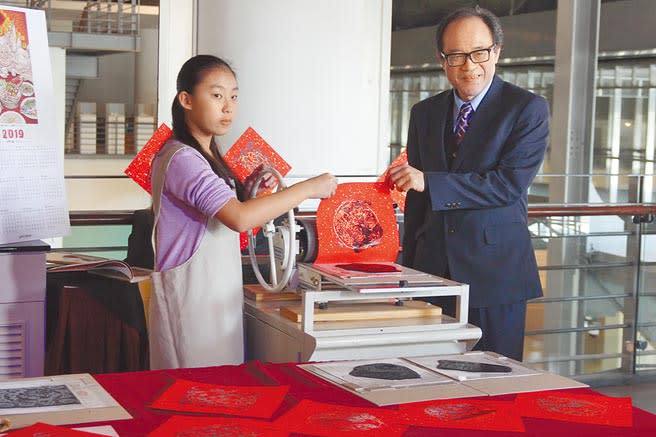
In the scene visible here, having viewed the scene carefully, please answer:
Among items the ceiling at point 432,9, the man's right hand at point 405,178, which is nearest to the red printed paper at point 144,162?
the man's right hand at point 405,178

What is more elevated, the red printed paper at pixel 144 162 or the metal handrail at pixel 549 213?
the red printed paper at pixel 144 162

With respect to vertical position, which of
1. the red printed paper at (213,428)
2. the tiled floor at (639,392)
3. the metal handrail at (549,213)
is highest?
the metal handrail at (549,213)

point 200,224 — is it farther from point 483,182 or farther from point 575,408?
point 575,408

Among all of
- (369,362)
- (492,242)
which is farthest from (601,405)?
(492,242)

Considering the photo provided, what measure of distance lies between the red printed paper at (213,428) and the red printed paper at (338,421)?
0.10ft

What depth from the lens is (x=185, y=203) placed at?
2.13 m

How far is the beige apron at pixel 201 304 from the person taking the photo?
2.14 metres

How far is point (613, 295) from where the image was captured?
183 inches

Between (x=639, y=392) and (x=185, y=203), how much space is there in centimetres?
297

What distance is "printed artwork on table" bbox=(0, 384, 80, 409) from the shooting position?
1.50 m

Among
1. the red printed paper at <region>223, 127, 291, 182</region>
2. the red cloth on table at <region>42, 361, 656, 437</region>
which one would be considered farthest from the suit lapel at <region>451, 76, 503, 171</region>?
Answer: the red printed paper at <region>223, 127, 291, 182</region>

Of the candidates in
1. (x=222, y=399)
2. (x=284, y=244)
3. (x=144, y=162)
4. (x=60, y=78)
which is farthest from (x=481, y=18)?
(x=60, y=78)

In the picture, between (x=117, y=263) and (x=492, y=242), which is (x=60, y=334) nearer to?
(x=117, y=263)

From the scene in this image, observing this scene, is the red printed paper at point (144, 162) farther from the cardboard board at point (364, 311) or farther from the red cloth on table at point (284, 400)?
the red cloth on table at point (284, 400)
